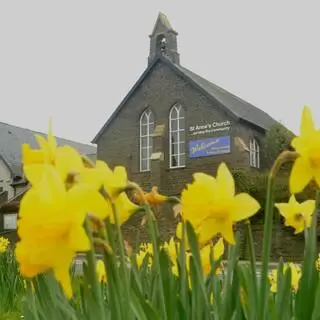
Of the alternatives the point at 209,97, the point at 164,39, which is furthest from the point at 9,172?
the point at 209,97

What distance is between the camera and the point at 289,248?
12.9 m

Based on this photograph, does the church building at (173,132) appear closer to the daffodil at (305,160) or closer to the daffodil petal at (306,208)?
the daffodil petal at (306,208)

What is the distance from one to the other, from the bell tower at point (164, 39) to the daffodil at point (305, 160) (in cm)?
1837

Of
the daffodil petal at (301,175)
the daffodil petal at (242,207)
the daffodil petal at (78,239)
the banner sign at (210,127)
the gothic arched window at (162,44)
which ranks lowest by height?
the daffodil petal at (78,239)

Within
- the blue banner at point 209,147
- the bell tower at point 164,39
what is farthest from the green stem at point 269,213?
the bell tower at point 164,39

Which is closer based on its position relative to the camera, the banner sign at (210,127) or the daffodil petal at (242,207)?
the daffodil petal at (242,207)

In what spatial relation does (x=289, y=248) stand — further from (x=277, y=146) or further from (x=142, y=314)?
(x=142, y=314)

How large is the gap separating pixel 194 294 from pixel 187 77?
16475 millimetres

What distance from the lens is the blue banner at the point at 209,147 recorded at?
1606 centimetres

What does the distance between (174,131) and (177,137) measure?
233mm

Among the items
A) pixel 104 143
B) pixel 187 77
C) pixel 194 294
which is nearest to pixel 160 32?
pixel 187 77

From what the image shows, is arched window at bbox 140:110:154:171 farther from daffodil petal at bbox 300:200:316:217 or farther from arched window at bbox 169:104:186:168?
daffodil petal at bbox 300:200:316:217

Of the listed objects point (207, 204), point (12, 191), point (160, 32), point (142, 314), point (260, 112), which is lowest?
point (142, 314)

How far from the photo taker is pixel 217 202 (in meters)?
0.77
